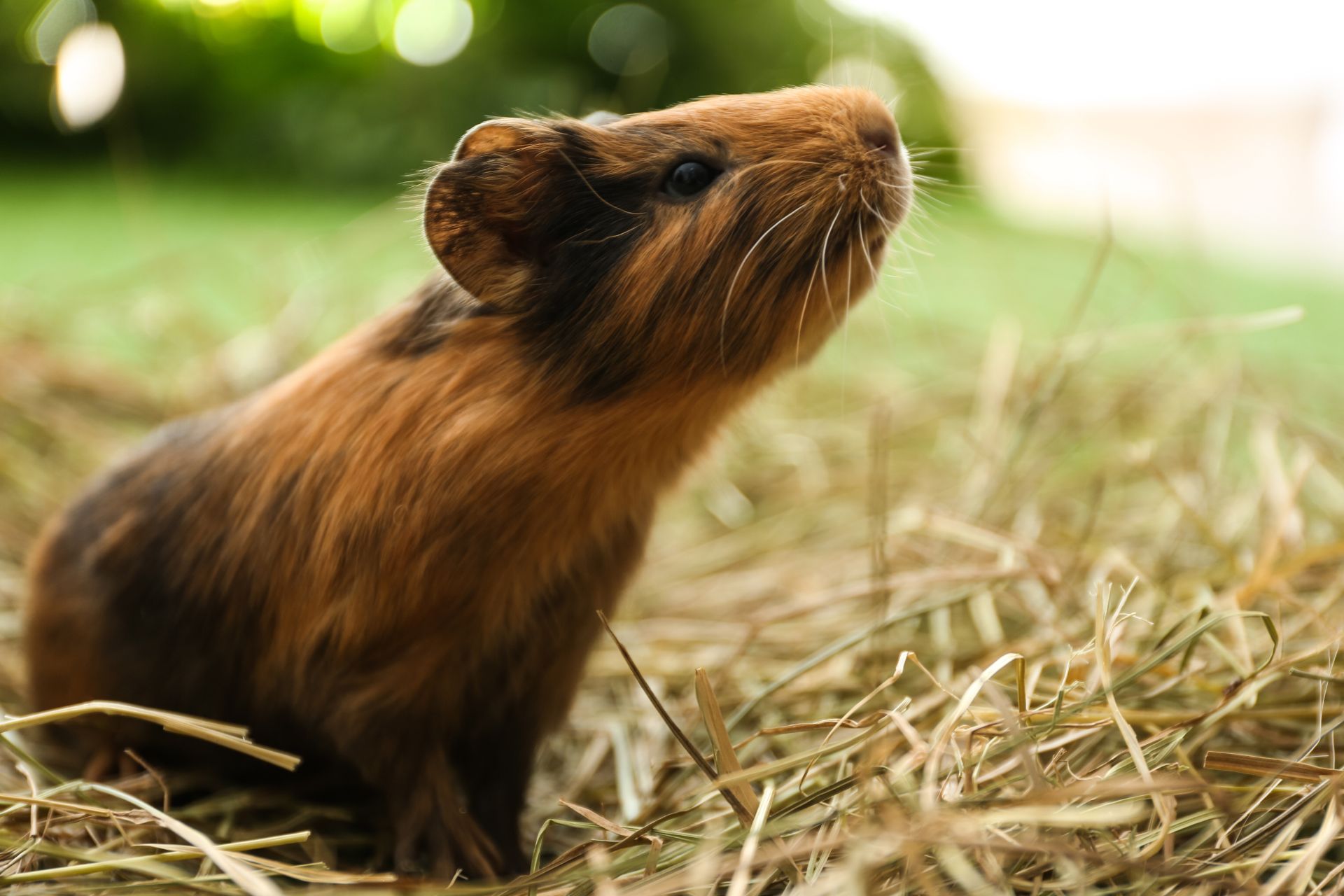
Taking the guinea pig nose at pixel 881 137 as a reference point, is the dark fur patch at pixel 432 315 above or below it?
below

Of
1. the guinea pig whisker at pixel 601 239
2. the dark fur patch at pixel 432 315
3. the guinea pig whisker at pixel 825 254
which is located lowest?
the dark fur patch at pixel 432 315

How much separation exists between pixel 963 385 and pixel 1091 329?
680mm

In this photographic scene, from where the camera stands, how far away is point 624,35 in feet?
29.2

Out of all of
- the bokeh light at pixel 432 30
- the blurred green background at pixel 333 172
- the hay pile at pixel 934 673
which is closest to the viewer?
the hay pile at pixel 934 673

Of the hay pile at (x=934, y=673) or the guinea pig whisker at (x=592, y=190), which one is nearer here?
the hay pile at (x=934, y=673)

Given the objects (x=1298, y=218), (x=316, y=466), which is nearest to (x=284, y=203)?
(x=316, y=466)


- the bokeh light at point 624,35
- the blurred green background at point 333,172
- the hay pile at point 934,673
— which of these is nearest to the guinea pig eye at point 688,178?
the hay pile at point 934,673

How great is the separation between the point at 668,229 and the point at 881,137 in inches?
18.4

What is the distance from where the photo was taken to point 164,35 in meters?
7.28

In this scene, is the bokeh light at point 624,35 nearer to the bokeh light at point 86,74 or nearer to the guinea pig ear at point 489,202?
the bokeh light at point 86,74

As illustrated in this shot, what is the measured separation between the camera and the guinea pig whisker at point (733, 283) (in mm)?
2012

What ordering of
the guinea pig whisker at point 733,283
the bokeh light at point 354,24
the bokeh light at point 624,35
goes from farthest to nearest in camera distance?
1. the bokeh light at point 624,35
2. the bokeh light at point 354,24
3. the guinea pig whisker at point 733,283

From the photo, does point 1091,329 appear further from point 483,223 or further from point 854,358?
point 483,223

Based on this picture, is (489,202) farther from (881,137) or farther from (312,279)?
(312,279)
